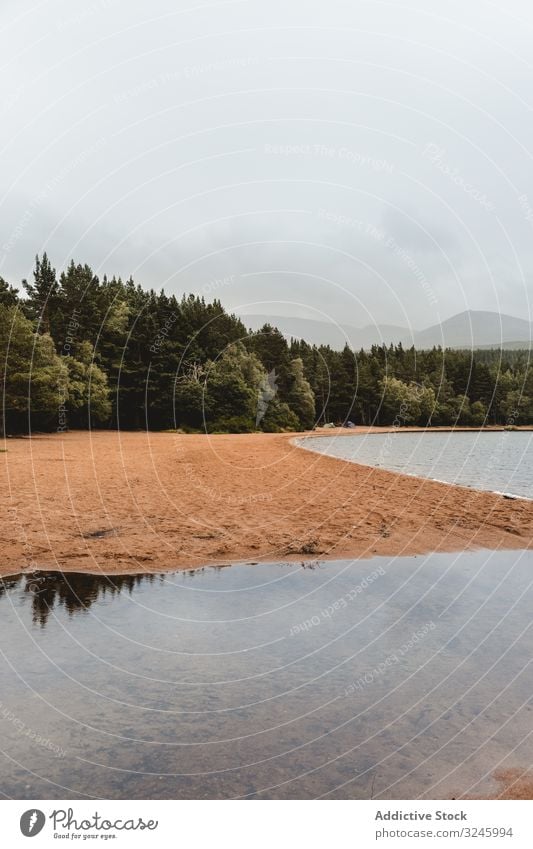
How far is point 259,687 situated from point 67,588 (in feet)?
16.5

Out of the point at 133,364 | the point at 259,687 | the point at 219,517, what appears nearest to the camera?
the point at 259,687

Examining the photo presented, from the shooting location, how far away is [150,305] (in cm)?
8106

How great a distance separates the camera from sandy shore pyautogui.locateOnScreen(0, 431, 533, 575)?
47.8ft

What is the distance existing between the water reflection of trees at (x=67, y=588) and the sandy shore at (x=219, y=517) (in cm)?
54

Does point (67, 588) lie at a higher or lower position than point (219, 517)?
lower

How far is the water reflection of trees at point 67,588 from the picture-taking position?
416 inches

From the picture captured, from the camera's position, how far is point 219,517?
62.1 ft

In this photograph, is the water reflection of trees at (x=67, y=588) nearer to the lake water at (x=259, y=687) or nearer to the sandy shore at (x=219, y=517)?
the lake water at (x=259, y=687)

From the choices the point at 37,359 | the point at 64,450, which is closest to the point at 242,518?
the point at 64,450

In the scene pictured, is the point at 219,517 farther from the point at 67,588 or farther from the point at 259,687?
the point at 259,687
